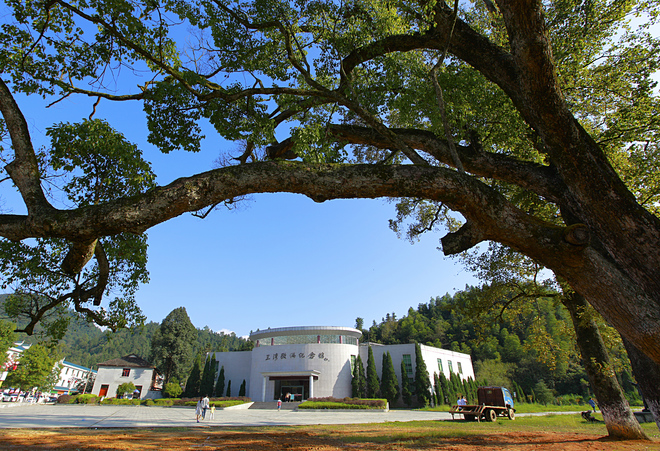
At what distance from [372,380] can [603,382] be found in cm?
3054

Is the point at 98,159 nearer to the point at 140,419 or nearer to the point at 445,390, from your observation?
the point at 140,419

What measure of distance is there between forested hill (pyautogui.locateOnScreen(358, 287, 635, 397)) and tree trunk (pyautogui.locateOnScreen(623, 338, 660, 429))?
189 inches

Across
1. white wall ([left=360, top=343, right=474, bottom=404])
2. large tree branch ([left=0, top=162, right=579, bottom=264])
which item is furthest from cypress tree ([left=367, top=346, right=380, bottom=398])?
large tree branch ([left=0, top=162, right=579, bottom=264])

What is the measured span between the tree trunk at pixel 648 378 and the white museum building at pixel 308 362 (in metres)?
33.2

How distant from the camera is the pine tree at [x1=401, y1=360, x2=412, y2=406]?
38125mm

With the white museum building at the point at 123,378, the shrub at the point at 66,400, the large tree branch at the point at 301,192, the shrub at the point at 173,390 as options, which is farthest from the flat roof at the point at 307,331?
the large tree branch at the point at 301,192

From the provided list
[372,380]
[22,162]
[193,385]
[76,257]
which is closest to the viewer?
[22,162]

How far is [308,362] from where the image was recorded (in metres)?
37.1

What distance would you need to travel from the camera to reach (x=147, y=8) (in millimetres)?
6203

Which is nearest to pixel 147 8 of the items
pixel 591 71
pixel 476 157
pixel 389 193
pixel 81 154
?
pixel 81 154

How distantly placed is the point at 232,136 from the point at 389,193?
4.48 meters

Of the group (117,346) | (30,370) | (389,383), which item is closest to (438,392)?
(389,383)

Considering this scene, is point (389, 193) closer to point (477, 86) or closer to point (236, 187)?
point (236, 187)

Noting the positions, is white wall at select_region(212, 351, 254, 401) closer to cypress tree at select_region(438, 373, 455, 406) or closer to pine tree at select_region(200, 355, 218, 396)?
pine tree at select_region(200, 355, 218, 396)
